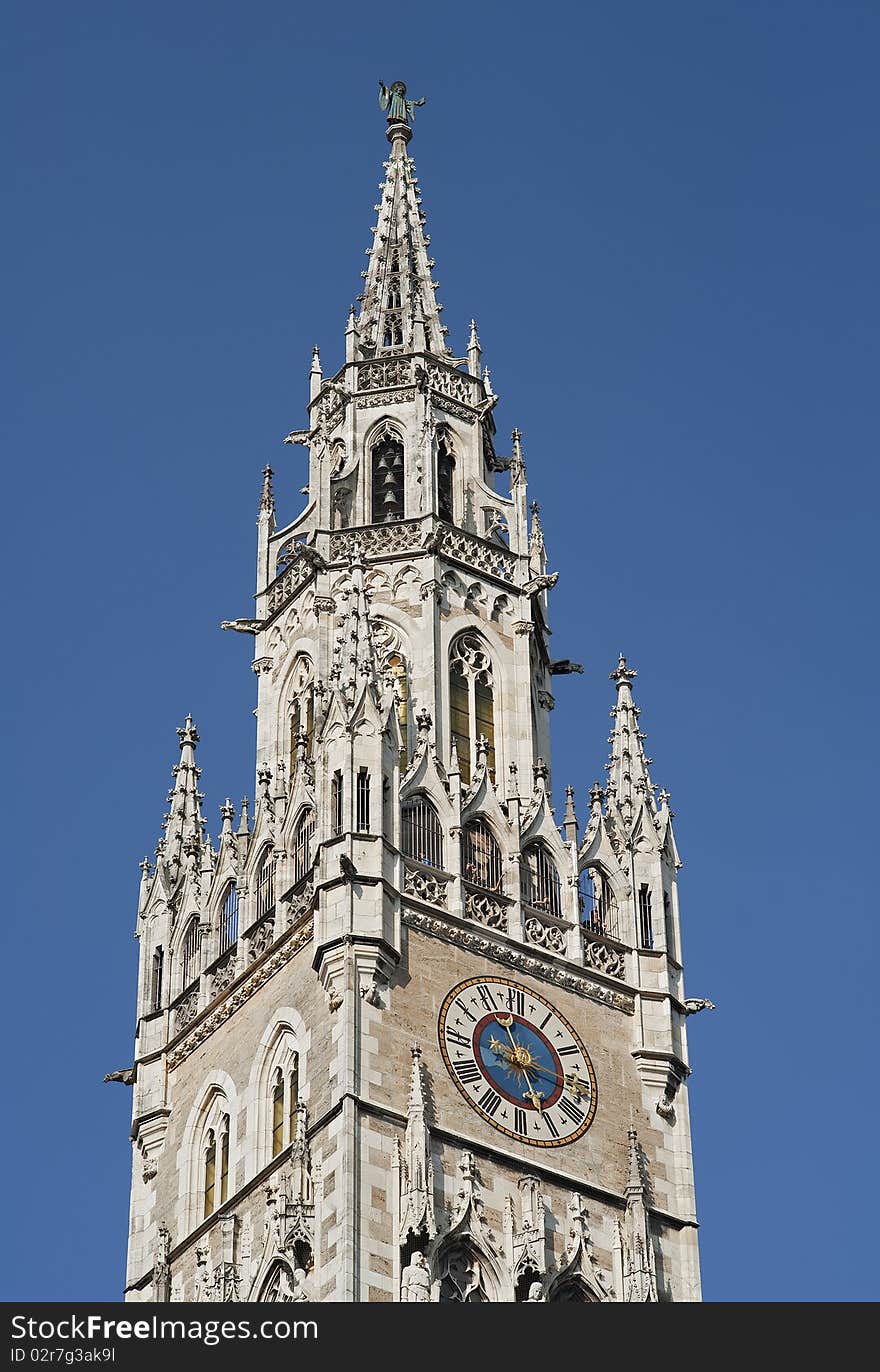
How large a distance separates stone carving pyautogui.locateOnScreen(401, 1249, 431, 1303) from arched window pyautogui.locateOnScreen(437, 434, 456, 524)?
1901 cm

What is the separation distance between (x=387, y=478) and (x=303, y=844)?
36.2ft

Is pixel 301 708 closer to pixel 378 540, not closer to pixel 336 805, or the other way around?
pixel 378 540

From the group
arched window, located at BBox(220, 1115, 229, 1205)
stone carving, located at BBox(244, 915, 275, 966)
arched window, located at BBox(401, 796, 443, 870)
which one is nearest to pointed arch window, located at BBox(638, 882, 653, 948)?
arched window, located at BBox(401, 796, 443, 870)

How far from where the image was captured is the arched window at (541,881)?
214 ft

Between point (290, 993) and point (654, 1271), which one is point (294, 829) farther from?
point (654, 1271)

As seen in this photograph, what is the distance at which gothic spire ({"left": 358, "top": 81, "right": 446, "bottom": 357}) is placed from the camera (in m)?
76.1

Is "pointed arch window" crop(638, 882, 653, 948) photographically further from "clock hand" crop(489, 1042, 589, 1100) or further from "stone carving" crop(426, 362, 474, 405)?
"stone carving" crop(426, 362, 474, 405)

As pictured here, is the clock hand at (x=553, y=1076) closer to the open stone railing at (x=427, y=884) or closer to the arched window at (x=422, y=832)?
the open stone railing at (x=427, y=884)
